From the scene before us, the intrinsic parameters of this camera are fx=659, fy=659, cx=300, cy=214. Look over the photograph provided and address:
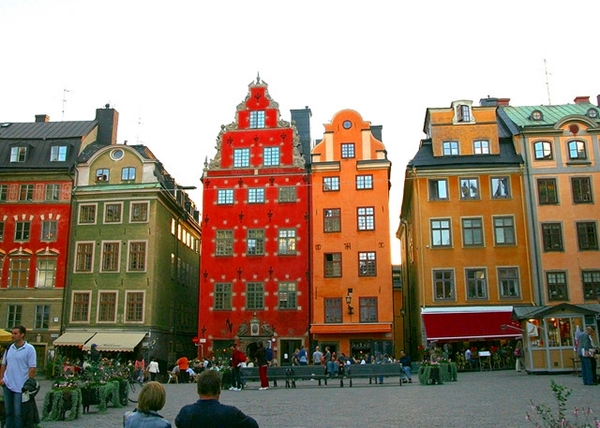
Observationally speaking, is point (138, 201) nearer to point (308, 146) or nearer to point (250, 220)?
point (250, 220)

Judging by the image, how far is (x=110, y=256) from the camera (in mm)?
42938

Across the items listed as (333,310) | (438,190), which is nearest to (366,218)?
(438,190)

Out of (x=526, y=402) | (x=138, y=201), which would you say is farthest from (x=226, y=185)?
(x=526, y=402)

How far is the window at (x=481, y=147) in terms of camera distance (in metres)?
40.7

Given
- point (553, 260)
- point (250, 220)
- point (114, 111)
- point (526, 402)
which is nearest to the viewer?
point (526, 402)

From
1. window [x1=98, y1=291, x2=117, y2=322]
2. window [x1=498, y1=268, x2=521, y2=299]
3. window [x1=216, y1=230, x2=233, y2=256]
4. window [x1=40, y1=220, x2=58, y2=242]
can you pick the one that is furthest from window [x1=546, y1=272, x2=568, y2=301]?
window [x1=40, y1=220, x2=58, y2=242]

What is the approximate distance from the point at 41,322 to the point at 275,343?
15224 millimetres

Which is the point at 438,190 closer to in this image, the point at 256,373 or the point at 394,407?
the point at 256,373

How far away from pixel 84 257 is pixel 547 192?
1158 inches

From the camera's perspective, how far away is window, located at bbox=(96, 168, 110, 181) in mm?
44156

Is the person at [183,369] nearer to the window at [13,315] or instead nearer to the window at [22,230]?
the window at [13,315]

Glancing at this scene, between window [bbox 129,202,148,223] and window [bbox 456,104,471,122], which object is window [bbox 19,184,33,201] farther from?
window [bbox 456,104,471,122]

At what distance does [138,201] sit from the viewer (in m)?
43.4

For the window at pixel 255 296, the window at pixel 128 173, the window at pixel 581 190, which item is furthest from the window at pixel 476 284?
the window at pixel 128 173
